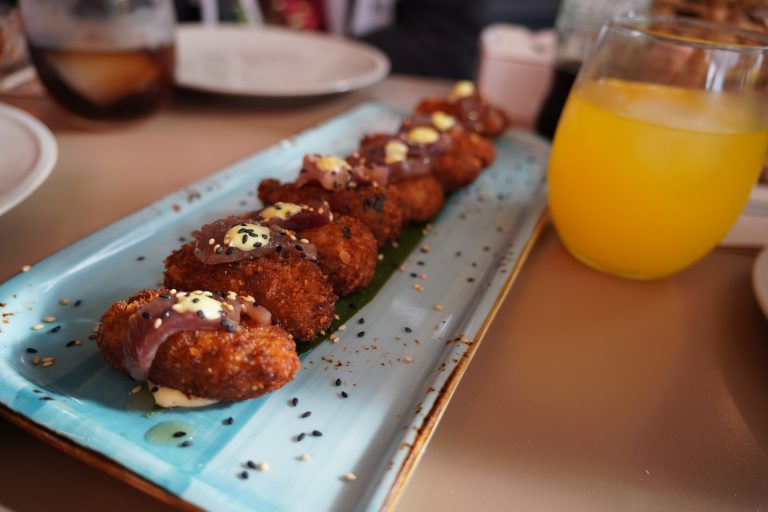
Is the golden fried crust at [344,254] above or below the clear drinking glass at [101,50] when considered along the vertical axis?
below

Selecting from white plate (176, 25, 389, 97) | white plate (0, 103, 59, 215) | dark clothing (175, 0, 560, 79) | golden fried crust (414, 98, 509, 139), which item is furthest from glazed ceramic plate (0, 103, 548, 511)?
dark clothing (175, 0, 560, 79)

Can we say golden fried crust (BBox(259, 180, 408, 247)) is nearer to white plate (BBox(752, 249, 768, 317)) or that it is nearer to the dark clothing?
white plate (BBox(752, 249, 768, 317))

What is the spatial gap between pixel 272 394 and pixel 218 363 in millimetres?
122

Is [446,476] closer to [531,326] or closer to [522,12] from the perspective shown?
[531,326]

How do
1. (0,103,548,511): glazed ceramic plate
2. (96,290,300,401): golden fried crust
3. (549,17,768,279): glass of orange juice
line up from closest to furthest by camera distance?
(0,103,548,511): glazed ceramic plate
(96,290,300,401): golden fried crust
(549,17,768,279): glass of orange juice

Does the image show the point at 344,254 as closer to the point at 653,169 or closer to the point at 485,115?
the point at 653,169

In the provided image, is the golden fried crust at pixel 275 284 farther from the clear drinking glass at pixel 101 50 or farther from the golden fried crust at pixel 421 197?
the clear drinking glass at pixel 101 50

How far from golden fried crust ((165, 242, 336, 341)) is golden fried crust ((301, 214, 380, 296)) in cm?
8

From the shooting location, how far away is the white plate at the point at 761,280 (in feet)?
4.29

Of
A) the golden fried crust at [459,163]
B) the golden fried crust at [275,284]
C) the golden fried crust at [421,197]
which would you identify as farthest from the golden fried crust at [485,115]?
the golden fried crust at [275,284]

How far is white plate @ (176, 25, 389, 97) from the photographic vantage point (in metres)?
2.32

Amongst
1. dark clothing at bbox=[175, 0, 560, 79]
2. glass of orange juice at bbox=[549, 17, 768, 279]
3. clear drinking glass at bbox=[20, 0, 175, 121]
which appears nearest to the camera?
glass of orange juice at bbox=[549, 17, 768, 279]

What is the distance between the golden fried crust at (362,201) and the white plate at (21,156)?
527 millimetres

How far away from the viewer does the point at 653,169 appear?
4.37ft
